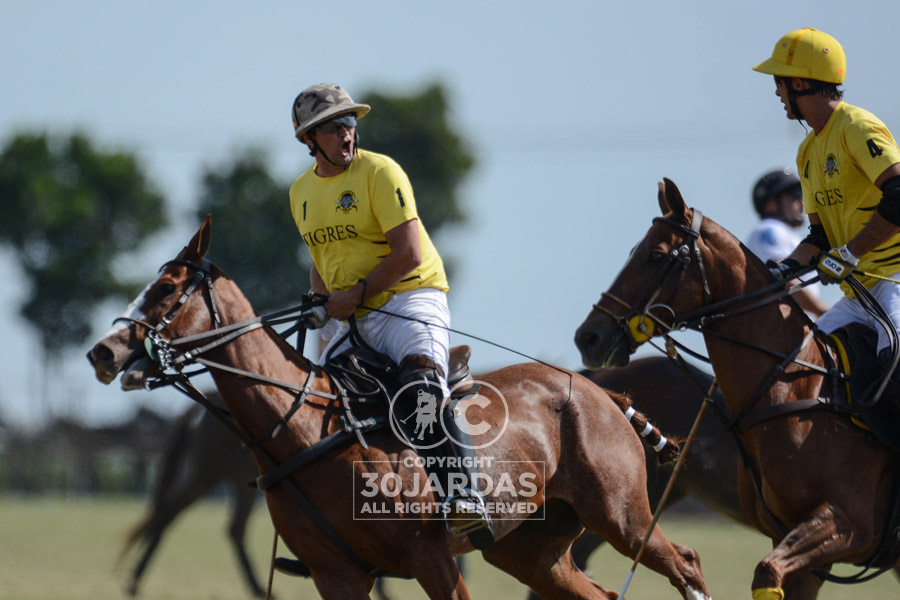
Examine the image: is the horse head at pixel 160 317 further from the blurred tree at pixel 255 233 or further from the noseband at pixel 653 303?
the blurred tree at pixel 255 233

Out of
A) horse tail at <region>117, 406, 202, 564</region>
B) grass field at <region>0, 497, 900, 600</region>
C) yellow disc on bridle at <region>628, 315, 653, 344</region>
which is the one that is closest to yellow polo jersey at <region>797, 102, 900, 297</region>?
yellow disc on bridle at <region>628, 315, 653, 344</region>

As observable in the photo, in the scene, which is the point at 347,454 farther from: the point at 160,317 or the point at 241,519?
the point at 241,519

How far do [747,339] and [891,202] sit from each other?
1015mm

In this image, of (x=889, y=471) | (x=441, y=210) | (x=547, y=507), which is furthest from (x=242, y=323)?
(x=441, y=210)

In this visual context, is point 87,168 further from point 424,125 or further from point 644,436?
point 644,436

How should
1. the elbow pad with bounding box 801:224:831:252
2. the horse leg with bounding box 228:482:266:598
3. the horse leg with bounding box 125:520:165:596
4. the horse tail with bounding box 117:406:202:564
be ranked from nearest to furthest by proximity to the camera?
the elbow pad with bounding box 801:224:831:252 < the horse leg with bounding box 125:520:165:596 < the horse leg with bounding box 228:482:266:598 < the horse tail with bounding box 117:406:202:564

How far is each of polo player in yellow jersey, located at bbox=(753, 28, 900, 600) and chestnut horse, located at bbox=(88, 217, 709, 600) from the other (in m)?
1.63

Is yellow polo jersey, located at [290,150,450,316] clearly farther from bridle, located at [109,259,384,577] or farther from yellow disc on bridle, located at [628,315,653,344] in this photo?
yellow disc on bridle, located at [628,315,653,344]

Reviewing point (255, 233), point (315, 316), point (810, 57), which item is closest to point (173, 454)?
point (315, 316)

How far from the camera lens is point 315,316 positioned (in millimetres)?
6398

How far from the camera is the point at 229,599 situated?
12.4 meters

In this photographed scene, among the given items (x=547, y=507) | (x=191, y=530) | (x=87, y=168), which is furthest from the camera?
(x=87, y=168)

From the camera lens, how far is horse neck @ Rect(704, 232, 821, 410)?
620 cm

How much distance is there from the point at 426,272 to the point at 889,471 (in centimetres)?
274
